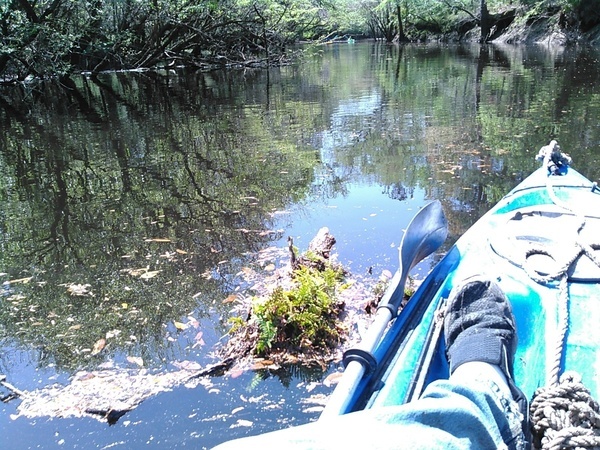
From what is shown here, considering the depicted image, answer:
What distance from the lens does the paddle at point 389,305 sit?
2.18 meters

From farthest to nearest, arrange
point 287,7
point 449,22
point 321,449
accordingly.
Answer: point 449,22, point 287,7, point 321,449

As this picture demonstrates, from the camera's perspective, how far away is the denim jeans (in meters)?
1.52

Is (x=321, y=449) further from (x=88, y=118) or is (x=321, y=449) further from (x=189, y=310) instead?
(x=88, y=118)

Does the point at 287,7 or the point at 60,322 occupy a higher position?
the point at 287,7

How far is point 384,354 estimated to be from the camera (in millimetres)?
2605

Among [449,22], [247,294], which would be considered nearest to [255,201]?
[247,294]

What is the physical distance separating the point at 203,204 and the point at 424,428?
5.14 metres

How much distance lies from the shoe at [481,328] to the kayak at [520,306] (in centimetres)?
13

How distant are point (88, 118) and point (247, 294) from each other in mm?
10353

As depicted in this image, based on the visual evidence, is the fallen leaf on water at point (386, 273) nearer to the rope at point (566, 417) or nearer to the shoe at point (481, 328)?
the shoe at point (481, 328)

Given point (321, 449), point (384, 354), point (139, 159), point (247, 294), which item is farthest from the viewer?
point (139, 159)

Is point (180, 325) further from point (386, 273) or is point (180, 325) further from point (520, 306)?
point (520, 306)

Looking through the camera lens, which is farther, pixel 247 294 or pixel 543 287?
pixel 247 294

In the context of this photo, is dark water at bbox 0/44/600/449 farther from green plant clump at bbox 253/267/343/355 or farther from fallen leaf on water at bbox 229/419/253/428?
green plant clump at bbox 253/267/343/355
